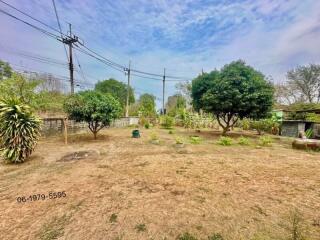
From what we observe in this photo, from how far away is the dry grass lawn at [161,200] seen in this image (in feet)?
7.29

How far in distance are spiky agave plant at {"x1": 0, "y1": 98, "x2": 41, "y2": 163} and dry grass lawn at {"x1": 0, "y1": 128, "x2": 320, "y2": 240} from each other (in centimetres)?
38

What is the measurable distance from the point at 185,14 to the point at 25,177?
9755 millimetres

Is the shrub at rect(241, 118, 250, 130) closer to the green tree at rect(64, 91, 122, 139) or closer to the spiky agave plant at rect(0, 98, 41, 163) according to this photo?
the green tree at rect(64, 91, 122, 139)

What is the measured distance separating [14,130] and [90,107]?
151 inches

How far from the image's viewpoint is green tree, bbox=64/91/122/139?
8.55 metres

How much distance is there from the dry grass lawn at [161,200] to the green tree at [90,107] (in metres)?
3.75

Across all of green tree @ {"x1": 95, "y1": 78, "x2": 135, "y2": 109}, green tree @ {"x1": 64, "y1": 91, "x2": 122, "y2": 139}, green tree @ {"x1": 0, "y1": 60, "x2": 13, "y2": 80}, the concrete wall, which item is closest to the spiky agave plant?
green tree @ {"x1": 64, "y1": 91, "x2": 122, "y2": 139}

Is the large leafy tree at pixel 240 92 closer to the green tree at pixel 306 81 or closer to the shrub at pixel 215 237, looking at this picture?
the shrub at pixel 215 237

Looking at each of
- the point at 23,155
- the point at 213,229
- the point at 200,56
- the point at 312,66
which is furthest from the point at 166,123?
the point at 312,66

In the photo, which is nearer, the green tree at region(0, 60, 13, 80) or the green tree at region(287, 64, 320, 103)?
the green tree at region(0, 60, 13, 80)

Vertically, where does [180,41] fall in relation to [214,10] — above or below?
above

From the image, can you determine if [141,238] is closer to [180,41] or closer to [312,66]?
[180,41]

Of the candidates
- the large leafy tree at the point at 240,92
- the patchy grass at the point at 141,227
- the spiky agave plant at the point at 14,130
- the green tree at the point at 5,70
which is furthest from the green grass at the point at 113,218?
the green tree at the point at 5,70

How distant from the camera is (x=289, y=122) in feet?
40.5
